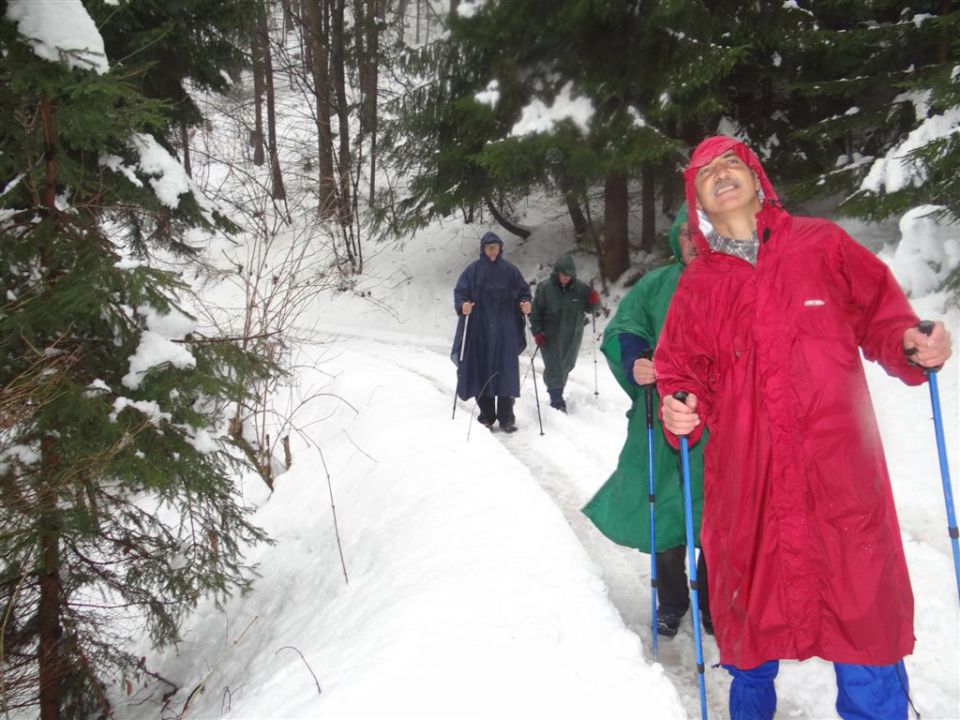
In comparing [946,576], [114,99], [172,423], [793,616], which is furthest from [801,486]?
[114,99]

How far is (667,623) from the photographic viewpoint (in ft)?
10.9

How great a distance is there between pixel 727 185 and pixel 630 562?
2.65 metres

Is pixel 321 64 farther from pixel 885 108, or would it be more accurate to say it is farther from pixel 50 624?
pixel 50 624

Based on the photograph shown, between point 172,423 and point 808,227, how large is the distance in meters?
3.74

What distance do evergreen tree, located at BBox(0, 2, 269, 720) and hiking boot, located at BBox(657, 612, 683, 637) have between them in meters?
2.84

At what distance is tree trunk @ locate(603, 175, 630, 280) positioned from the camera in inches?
555

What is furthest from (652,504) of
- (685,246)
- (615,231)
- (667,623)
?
(615,231)

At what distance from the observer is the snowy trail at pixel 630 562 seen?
2816mm

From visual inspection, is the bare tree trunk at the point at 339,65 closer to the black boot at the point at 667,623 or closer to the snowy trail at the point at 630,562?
the snowy trail at the point at 630,562

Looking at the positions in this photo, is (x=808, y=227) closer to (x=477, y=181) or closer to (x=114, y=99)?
(x=114, y=99)

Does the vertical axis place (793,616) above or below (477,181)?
below

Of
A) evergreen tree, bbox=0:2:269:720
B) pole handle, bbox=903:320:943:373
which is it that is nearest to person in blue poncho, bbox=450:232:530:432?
evergreen tree, bbox=0:2:269:720

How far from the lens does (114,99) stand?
11.6 ft

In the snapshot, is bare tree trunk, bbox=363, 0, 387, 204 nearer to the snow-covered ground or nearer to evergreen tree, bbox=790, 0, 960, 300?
evergreen tree, bbox=790, 0, 960, 300
